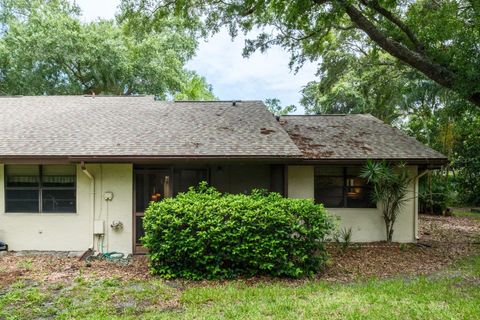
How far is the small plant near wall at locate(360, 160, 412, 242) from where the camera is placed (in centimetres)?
875

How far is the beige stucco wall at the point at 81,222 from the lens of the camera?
8.45 m

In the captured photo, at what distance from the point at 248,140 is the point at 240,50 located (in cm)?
466

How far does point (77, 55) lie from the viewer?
65.2ft

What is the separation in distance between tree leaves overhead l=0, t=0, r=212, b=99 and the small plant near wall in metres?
13.2

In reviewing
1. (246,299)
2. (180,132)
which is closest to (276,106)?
(180,132)

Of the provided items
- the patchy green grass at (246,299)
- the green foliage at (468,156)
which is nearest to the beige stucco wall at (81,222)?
the patchy green grass at (246,299)

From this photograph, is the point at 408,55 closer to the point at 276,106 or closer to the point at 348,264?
the point at 348,264

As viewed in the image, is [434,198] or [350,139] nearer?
[350,139]

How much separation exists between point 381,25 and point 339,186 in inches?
203

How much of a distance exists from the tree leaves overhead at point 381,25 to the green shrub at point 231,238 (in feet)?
18.8

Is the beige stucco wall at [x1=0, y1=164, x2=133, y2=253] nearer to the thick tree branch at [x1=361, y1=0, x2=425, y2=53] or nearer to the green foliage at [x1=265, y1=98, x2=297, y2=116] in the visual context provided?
the thick tree branch at [x1=361, y1=0, x2=425, y2=53]

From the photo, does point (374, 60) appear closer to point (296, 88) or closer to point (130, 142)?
point (130, 142)

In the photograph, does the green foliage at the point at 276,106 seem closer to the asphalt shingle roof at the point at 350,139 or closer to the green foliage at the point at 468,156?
the green foliage at the point at 468,156

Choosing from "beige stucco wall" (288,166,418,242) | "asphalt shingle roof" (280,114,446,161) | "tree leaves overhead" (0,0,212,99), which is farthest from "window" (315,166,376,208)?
"tree leaves overhead" (0,0,212,99)
